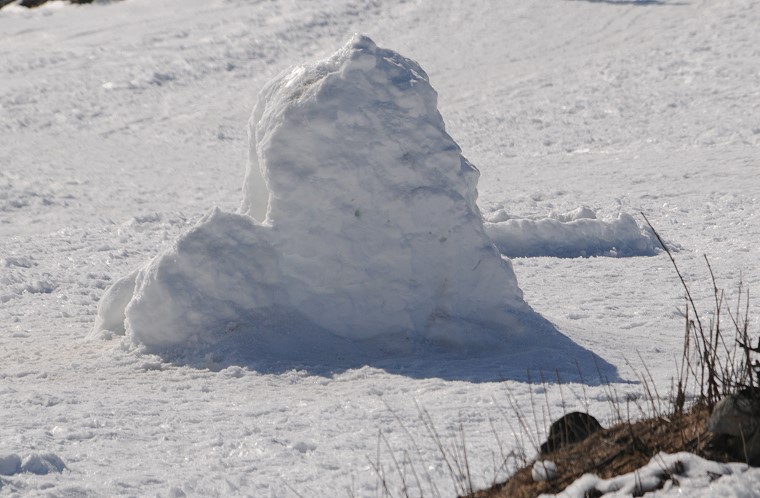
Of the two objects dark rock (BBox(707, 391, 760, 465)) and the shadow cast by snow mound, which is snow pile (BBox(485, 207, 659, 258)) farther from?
dark rock (BBox(707, 391, 760, 465))

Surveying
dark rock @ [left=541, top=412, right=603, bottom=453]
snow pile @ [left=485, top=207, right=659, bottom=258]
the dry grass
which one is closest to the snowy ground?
dark rock @ [left=541, top=412, right=603, bottom=453]

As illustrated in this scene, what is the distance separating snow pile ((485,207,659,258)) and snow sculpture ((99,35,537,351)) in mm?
4121

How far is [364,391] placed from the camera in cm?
766

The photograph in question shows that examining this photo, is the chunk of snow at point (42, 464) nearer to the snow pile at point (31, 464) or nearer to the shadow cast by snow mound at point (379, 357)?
the snow pile at point (31, 464)

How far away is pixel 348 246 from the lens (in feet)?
28.8

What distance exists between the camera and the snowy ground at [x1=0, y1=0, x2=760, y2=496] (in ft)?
21.7

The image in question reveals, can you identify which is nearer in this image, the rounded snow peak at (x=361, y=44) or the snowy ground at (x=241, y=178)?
the snowy ground at (x=241, y=178)

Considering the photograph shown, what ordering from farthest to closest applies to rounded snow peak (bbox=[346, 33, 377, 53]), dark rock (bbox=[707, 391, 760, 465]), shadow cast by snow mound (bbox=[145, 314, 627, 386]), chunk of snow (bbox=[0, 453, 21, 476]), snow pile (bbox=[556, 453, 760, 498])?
rounded snow peak (bbox=[346, 33, 377, 53])
shadow cast by snow mound (bbox=[145, 314, 627, 386])
chunk of snow (bbox=[0, 453, 21, 476])
dark rock (bbox=[707, 391, 760, 465])
snow pile (bbox=[556, 453, 760, 498])

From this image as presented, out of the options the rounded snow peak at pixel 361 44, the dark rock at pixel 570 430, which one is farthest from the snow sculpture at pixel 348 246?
the dark rock at pixel 570 430

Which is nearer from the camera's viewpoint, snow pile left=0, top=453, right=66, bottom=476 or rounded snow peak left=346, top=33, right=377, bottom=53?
snow pile left=0, top=453, right=66, bottom=476

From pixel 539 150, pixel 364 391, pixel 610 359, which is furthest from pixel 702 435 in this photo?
pixel 539 150

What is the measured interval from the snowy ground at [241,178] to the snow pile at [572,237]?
0.47 m

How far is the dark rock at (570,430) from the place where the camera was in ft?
17.3

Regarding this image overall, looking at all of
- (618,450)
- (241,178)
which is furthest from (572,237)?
(618,450)
